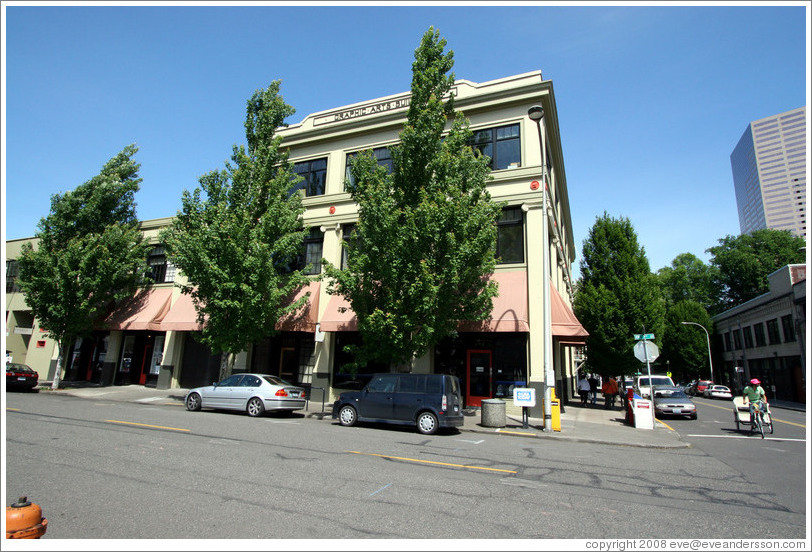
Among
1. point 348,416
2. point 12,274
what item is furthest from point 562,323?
point 12,274

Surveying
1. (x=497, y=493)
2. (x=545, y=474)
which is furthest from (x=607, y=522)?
(x=545, y=474)

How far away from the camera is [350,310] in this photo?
63.2 feet

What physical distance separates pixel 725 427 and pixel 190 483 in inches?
766

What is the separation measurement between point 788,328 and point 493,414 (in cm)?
3825

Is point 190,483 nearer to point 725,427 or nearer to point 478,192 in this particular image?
point 478,192

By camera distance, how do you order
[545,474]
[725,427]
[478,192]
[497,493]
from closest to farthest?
[497,493] < [545,474] < [478,192] < [725,427]

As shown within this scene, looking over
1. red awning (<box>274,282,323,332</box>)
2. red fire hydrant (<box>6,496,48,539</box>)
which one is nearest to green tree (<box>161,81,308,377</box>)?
→ red awning (<box>274,282,323,332</box>)

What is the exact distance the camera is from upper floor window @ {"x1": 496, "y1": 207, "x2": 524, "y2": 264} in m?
18.9

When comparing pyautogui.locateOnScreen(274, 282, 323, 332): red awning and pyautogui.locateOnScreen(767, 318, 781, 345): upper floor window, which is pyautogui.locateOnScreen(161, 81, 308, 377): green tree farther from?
pyautogui.locateOnScreen(767, 318, 781, 345): upper floor window

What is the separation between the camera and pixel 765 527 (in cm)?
540

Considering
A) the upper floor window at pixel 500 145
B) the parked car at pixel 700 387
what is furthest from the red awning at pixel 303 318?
the parked car at pixel 700 387

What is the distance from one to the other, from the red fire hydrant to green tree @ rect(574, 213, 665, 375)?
82.0 feet

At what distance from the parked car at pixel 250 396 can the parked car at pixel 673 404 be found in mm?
16163

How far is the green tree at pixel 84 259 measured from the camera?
22406mm
